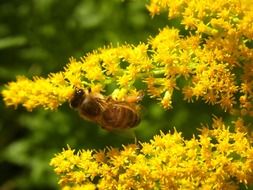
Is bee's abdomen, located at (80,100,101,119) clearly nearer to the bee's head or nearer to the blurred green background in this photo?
the bee's head

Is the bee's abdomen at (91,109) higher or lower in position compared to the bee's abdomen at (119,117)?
higher

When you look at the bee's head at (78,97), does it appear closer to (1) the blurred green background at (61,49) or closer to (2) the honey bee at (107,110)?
(2) the honey bee at (107,110)

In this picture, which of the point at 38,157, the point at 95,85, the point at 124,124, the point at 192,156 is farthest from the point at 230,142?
the point at 38,157

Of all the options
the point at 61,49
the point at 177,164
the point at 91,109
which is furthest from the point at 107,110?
the point at 61,49

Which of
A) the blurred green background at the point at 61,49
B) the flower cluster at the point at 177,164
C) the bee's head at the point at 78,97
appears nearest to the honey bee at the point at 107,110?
the bee's head at the point at 78,97

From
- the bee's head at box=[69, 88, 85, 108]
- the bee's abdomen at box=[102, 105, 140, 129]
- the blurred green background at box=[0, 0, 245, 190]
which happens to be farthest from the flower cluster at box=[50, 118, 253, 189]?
the blurred green background at box=[0, 0, 245, 190]

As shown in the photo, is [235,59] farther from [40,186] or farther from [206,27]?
[40,186]

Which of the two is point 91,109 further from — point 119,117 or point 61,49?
point 61,49
